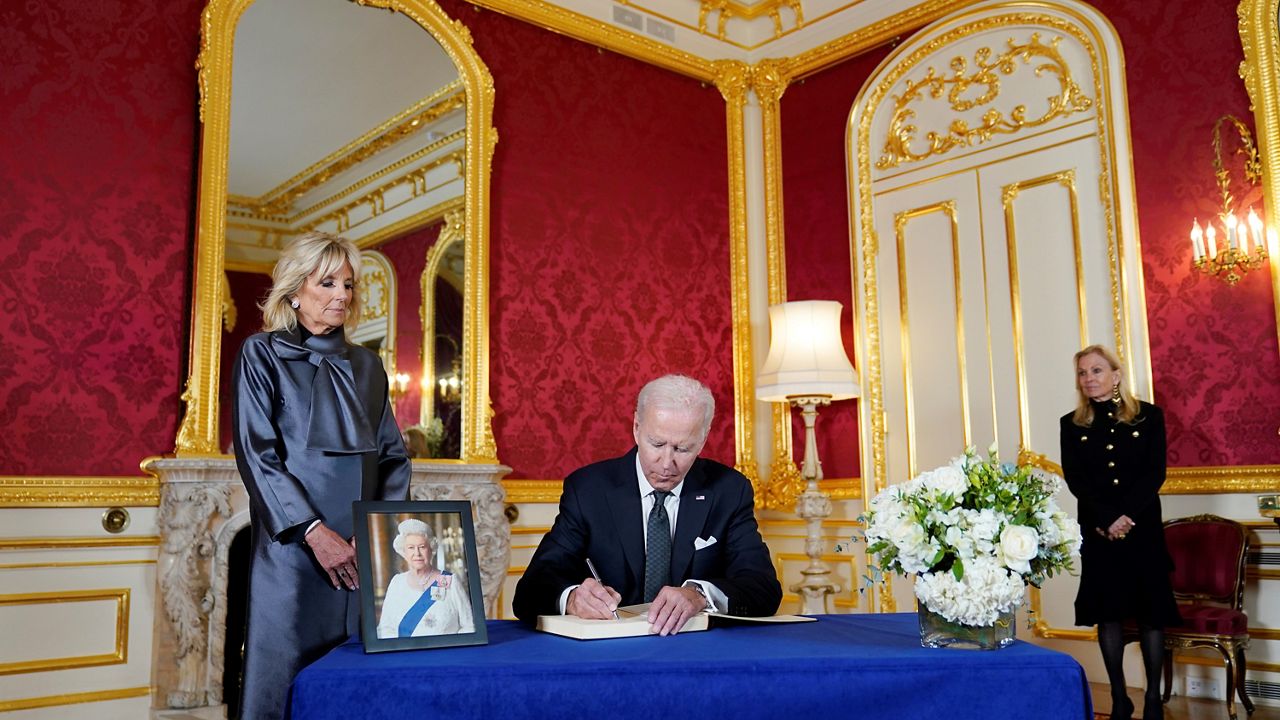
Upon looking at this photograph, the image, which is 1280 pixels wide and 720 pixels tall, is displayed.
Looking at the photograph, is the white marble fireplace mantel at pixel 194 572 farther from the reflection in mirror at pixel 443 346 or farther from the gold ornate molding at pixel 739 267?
the gold ornate molding at pixel 739 267

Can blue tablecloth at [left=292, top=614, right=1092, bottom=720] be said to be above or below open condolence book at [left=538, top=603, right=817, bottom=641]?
below

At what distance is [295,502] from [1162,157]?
4.54 meters

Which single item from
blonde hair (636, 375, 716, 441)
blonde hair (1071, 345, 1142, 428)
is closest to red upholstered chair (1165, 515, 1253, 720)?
blonde hair (1071, 345, 1142, 428)

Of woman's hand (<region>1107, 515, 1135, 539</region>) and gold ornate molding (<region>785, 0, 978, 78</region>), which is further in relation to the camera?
gold ornate molding (<region>785, 0, 978, 78</region>)

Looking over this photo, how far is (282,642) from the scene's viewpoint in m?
2.16

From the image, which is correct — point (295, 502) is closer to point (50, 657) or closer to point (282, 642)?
point (282, 642)

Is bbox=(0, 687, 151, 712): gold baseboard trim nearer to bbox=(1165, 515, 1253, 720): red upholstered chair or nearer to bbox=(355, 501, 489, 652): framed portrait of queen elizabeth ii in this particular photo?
bbox=(355, 501, 489, 652): framed portrait of queen elizabeth ii

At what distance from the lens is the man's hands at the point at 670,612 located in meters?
1.80

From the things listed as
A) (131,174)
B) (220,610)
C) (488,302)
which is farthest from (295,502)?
(488,302)

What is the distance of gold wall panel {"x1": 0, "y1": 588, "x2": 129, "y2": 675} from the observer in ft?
13.3

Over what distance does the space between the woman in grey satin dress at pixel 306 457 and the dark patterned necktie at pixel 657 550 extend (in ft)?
1.98

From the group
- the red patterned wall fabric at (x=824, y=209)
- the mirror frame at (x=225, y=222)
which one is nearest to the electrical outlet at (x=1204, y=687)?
the red patterned wall fabric at (x=824, y=209)

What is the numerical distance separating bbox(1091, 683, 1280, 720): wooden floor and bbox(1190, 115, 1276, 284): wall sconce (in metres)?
1.88

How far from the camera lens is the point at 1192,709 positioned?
448cm
